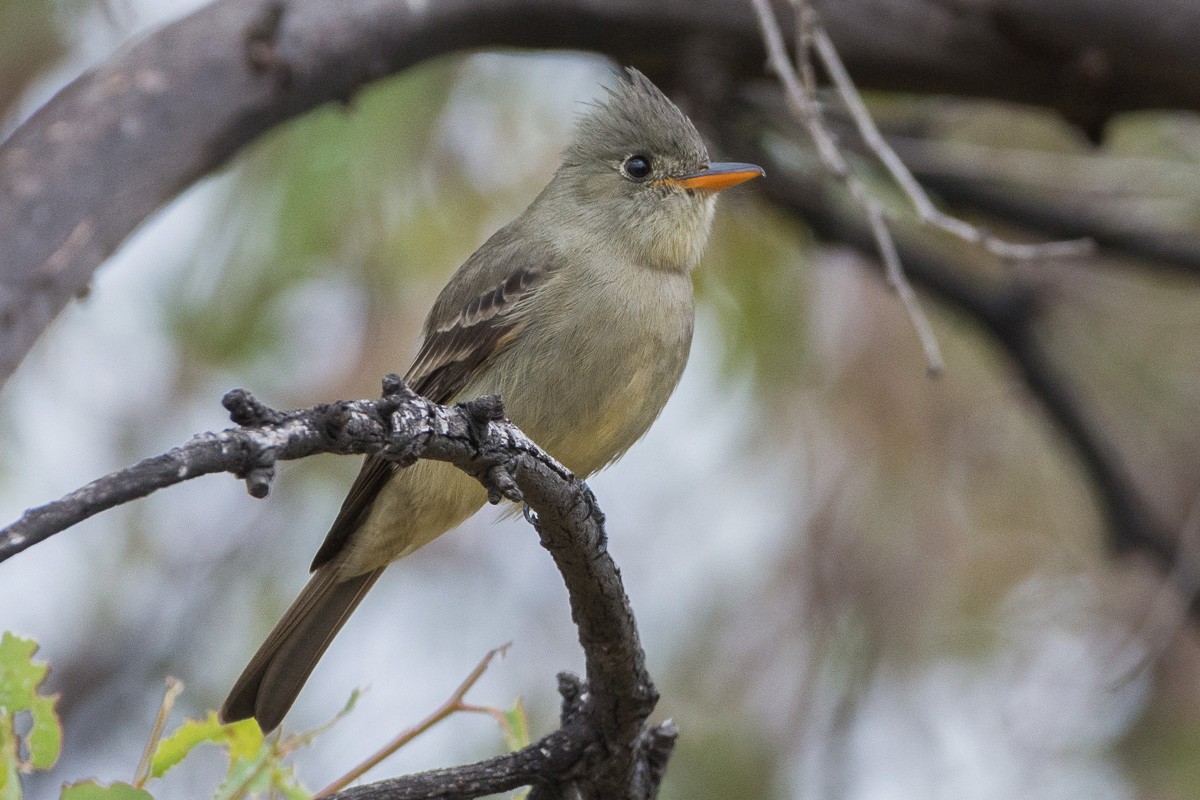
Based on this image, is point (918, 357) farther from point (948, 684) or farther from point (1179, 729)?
point (1179, 729)

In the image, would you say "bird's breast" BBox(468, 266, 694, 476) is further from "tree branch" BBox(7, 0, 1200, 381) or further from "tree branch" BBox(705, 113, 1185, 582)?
"tree branch" BBox(705, 113, 1185, 582)

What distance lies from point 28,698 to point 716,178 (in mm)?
2367

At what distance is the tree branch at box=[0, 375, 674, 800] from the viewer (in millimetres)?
1672

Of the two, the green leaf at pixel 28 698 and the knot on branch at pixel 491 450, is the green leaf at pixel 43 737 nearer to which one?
the green leaf at pixel 28 698

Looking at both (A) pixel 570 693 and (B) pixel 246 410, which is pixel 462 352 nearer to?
(A) pixel 570 693

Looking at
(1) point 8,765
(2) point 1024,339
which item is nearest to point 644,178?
(2) point 1024,339

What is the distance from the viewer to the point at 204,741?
2301 millimetres

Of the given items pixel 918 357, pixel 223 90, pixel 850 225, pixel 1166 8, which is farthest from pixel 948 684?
pixel 223 90

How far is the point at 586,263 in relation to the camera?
3709mm

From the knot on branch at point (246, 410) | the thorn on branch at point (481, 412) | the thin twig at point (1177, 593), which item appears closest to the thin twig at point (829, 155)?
the thorn on branch at point (481, 412)

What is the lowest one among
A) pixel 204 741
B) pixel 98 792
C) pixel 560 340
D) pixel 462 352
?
pixel 98 792

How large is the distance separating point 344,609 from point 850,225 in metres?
2.22

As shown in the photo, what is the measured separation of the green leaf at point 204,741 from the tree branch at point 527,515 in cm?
19

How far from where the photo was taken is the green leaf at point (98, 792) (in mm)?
1907
